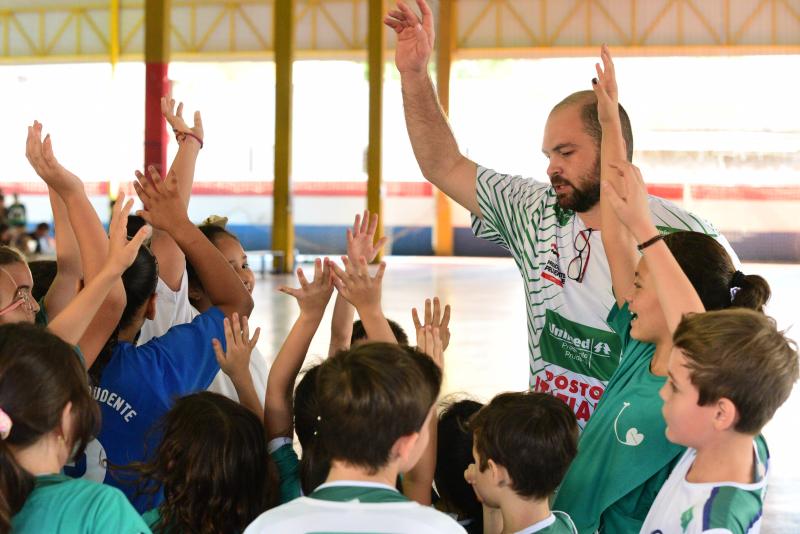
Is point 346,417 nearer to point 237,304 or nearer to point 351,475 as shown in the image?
point 351,475

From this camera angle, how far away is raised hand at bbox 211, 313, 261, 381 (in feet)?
7.09

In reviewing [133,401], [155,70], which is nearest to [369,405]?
[133,401]

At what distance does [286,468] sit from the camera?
79.0 inches

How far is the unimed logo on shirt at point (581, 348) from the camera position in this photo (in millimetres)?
2430

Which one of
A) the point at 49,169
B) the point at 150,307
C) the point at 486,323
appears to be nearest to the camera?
the point at 49,169

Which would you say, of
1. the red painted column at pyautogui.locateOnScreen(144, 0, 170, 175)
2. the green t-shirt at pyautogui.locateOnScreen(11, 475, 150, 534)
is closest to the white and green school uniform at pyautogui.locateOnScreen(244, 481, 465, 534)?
the green t-shirt at pyautogui.locateOnScreen(11, 475, 150, 534)

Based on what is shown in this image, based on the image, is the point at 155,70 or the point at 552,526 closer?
the point at 552,526

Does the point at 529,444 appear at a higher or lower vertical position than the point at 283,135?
lower

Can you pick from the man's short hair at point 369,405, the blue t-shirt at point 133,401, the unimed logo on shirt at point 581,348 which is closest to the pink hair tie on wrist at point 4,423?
the man's short hair at point 369,405

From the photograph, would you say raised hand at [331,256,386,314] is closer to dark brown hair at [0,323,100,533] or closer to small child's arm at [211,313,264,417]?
small child's arm at [211,313,264,417]

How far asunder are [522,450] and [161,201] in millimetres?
1221

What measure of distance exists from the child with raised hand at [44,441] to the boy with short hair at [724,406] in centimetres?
92

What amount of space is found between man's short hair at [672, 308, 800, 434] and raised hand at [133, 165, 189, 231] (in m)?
1.39

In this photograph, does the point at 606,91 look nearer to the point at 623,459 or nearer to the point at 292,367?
the point at 623,459
